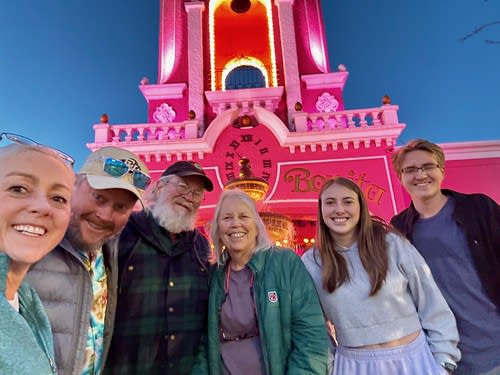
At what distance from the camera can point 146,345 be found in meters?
1.62

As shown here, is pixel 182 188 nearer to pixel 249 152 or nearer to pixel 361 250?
pixel 361 250

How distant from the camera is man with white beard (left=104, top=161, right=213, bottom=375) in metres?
1.61

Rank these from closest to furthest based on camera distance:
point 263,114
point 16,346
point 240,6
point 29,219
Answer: point 16,346, point 29,219, point 263,114, point 240,6

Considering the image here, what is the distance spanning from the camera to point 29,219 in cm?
96

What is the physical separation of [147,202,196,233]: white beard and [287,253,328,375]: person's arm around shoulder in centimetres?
66

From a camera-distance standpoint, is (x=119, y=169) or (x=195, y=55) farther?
(x=195, y=55)

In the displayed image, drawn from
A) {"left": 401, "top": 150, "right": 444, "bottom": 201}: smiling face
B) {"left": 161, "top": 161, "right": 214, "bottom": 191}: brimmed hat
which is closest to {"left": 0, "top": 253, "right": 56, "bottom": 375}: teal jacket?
{"left": 161, "top": 161, "right": 214, "bottom": 191}: brimmed hat

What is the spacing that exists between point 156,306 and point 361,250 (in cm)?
108

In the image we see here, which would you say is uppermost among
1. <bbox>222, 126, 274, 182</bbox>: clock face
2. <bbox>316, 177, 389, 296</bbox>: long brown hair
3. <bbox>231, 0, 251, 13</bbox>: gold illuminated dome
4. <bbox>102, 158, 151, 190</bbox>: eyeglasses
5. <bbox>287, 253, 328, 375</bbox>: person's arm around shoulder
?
<bbox>231, 0, 251, 13</bbox>: gold illuminated dome

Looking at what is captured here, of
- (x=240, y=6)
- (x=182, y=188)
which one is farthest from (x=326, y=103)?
(x=182, y=188)

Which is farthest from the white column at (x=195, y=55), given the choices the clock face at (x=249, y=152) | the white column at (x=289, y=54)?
the white column at (x=289, y=54)

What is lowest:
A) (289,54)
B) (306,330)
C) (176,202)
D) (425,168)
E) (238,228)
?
(306,330)

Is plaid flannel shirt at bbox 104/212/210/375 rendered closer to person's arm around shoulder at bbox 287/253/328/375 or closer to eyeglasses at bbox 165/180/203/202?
eyeglasses at bbox 165/180/203/202

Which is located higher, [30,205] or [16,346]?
[30,205]
